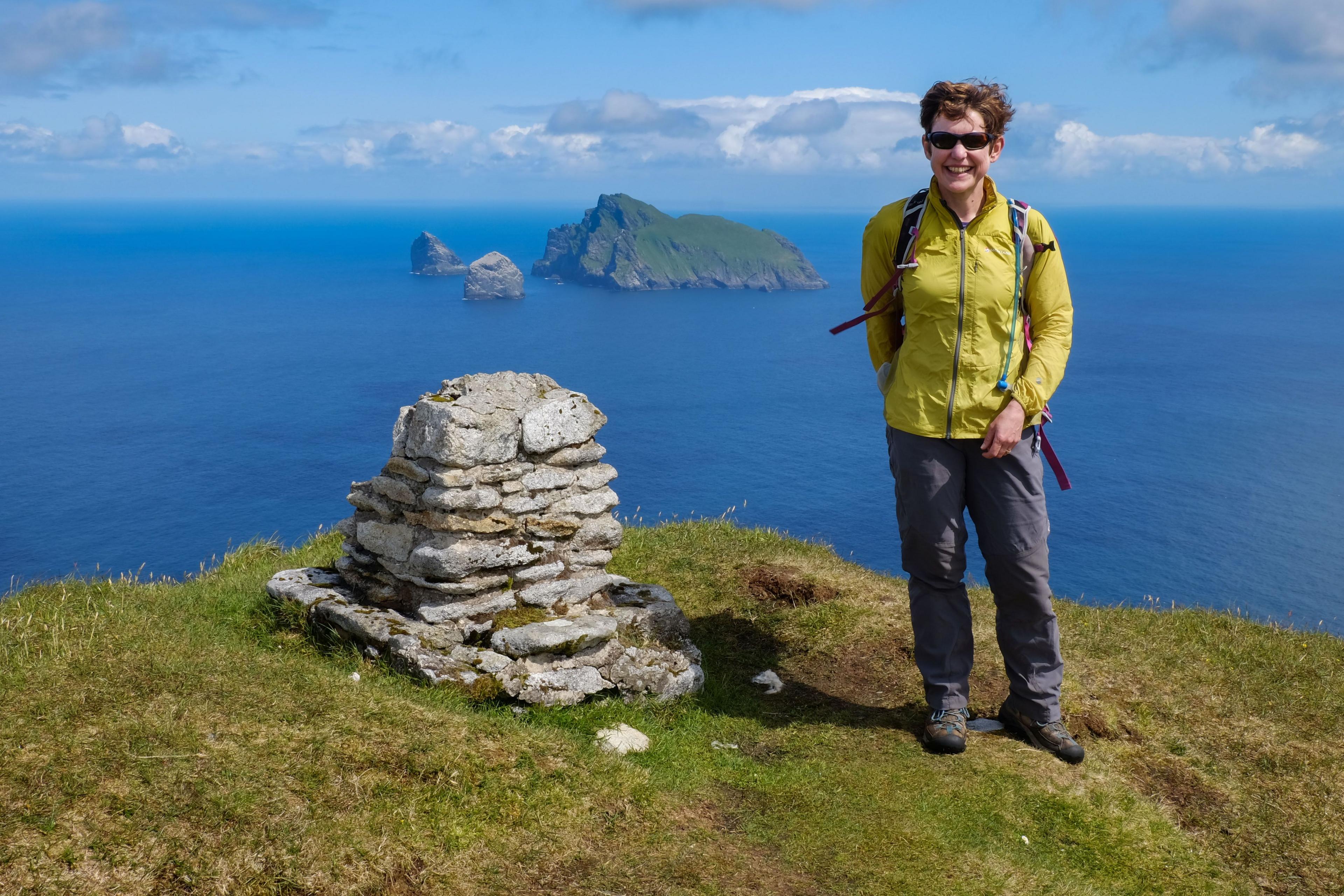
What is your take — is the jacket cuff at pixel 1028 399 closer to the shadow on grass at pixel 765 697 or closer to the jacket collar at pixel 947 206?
the jacket collar at pixel 947 206

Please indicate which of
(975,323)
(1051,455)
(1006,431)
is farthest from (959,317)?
(1051,455)

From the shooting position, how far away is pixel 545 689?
770cm

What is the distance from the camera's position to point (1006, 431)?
21.1 feet

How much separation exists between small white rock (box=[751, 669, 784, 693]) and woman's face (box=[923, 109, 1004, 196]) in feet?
15.0

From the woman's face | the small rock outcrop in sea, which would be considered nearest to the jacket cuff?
the woman's face

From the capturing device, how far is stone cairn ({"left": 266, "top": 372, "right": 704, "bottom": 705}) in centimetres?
797

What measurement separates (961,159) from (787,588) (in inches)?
215

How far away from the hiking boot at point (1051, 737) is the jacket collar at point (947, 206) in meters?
3.85

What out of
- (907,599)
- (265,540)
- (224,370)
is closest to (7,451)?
(224,370)

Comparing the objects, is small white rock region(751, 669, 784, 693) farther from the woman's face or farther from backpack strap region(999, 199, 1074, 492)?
the woman's face

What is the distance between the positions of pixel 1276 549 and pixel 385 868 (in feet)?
257

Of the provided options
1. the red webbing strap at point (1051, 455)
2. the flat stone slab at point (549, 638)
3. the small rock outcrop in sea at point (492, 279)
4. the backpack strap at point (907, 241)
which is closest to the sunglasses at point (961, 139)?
the backpack strap at point (907, 241)

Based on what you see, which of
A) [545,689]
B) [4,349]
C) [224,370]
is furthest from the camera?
[4,349]

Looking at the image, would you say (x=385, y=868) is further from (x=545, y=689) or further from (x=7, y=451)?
(x=7, y=451)
